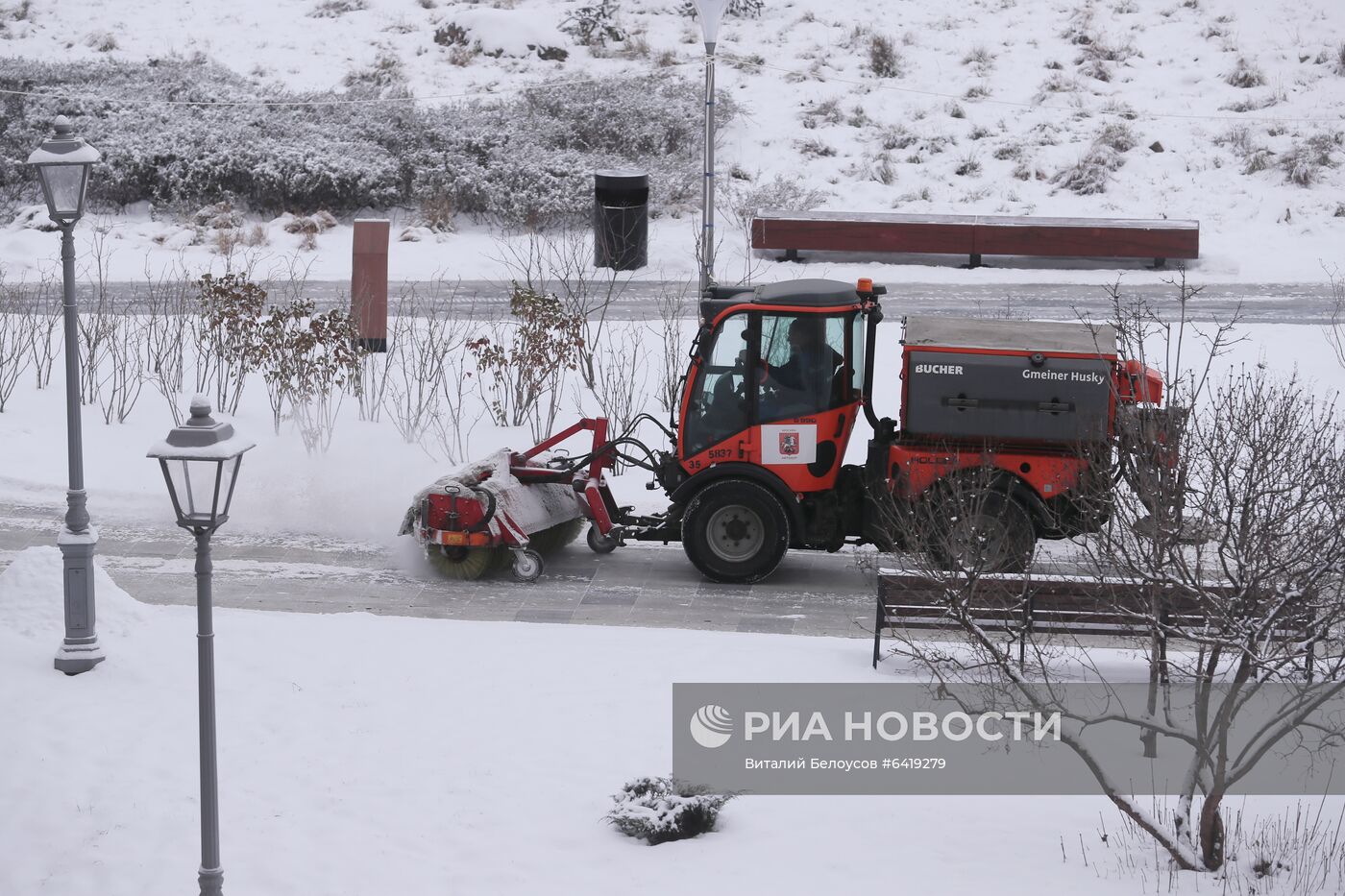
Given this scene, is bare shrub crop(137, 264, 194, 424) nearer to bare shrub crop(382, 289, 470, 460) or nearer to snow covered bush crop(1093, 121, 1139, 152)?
bare shrub crop(382, 289, 470, 460)

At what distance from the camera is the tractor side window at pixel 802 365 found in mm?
11516

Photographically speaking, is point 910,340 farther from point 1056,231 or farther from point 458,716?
point 1056,231

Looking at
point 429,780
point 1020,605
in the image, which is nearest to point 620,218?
point 1020,605

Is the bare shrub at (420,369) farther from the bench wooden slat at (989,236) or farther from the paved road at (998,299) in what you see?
the bench wooden slat at (989,236)

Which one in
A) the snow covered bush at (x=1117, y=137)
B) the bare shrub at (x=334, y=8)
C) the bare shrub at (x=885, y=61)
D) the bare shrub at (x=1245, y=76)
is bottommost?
the snow covered bush at (x=1117, y=137)

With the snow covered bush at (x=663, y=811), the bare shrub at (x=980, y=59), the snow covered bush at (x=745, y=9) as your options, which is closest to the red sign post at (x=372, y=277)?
the snow covered bush at (x=663, y=811)

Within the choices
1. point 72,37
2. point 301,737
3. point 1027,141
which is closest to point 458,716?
point 301,737

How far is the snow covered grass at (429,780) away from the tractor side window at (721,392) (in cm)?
180

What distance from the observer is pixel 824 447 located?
1173cm

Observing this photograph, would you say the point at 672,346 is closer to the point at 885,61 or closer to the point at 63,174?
the point at 63,174

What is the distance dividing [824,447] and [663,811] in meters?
4.25

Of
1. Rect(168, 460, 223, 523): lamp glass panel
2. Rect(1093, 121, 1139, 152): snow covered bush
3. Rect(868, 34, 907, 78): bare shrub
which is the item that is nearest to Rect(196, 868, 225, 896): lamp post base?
Rect(168, 460, 223, 523): lamp glass panel

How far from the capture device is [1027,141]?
27781 millimetres

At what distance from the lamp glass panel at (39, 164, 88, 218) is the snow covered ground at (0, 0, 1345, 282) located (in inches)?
504
